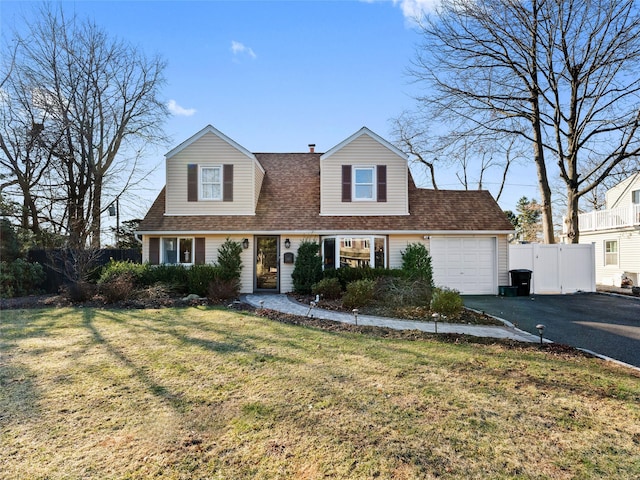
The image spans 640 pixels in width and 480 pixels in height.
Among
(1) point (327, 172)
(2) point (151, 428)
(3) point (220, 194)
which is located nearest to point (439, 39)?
(1) point (327, 172)

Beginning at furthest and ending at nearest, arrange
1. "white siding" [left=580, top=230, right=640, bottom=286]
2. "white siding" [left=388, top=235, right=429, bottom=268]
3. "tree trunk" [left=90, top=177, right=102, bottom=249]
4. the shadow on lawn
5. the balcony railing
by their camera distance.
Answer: "tree trunk" [left=90, top=177, right=102, bottom=249] < the balcony railing < "white siding" [left=580, top=230, right=640, bottom=286] < "white siding" [left=388, top=235, right=429, bottom=268] < the shadow on lawn

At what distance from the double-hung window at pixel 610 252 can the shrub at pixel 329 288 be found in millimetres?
18578

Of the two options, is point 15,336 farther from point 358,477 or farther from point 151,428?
point 358,477

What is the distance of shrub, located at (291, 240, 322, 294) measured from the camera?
43.5 ft

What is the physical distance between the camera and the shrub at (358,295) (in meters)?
10.4

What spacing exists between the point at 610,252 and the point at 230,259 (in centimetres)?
2250

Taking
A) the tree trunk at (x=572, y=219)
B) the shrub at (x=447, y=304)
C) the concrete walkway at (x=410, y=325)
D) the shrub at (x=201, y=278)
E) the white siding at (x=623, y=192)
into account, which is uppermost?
the white siding at (x=623, y=192)

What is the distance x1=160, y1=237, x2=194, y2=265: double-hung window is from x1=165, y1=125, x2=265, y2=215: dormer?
1208mm

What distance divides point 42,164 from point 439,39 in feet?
71.8

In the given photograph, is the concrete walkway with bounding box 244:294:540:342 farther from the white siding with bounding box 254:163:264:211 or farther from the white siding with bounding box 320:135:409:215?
the white siding with bounding box 254:163:264:211

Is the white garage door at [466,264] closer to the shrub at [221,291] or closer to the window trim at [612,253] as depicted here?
the shrub at [221,291]

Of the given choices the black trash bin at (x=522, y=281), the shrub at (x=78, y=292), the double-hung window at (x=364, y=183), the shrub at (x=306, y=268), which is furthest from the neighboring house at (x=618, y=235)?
the shrub at (x=78, y=292)

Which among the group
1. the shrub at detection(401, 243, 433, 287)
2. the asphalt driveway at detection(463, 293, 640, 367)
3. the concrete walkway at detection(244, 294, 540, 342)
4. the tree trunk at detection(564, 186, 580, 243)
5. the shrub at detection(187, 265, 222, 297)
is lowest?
the asphalt driveway at detection(463, 293, 640, 367)

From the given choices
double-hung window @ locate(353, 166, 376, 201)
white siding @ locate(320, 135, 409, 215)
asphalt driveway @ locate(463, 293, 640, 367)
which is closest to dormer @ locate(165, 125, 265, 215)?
white siding @ locate(320, 135, 409, 215)
